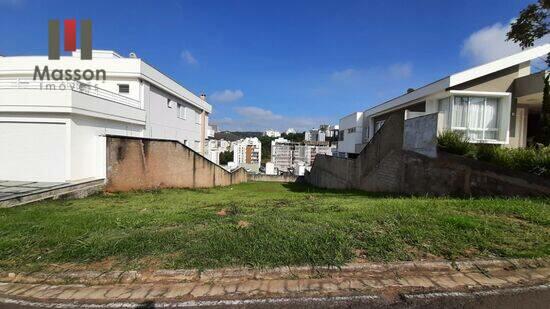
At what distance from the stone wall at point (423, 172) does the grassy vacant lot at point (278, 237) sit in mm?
1724

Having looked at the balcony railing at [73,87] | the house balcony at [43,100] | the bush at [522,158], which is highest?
the balcony railing at [73,87]

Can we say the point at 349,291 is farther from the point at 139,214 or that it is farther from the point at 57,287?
the point at 139,214

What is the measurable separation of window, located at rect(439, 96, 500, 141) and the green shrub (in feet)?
15.3

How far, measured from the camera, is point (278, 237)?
14.6 feet

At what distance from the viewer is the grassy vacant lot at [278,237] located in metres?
3.97

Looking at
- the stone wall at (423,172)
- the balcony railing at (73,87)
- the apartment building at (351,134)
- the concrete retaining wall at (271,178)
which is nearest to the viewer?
the stone wall at (423,172)

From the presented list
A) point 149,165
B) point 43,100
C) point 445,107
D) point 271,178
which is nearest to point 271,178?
point 271,178

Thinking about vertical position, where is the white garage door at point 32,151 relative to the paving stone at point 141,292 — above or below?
above

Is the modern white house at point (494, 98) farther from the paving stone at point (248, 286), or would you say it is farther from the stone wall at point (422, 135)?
the paving stone at point (248, 286)

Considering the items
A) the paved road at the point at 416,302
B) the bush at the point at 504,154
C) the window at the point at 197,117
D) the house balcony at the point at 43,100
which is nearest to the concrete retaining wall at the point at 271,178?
the window at the point at 197,117

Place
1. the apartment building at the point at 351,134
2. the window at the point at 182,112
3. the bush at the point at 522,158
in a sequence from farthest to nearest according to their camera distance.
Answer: the apartment building at the point at 351,134 → the window at the point at 182,112 → the bush at the point at 522,158

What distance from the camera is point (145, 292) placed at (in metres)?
3.38

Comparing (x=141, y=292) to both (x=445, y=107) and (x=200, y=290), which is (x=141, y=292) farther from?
(x=445, y=107)

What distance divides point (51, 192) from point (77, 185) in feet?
3.54
